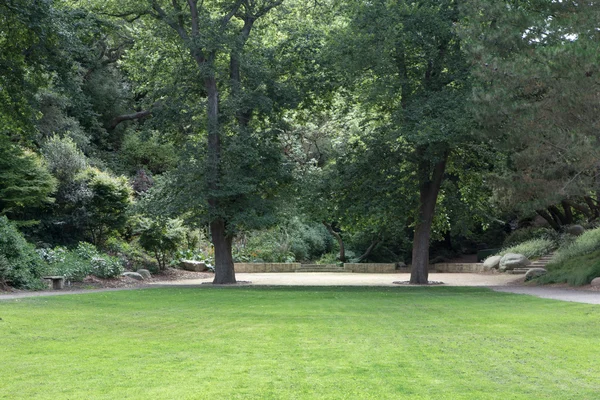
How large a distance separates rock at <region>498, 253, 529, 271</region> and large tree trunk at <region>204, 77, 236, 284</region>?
12.7 meters

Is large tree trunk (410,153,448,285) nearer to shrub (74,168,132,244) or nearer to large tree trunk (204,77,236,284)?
large tree trunk (204,77,236,284)

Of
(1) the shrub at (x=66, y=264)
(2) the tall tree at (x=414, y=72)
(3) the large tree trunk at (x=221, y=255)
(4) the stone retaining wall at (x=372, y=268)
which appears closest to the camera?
(2) the tall tree at (x=414, y=72)

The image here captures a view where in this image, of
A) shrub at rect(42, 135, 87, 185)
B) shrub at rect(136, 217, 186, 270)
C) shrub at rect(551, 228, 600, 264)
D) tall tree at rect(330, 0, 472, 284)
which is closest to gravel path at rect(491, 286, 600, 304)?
tall tree at rect(330, 0, 472, 284)

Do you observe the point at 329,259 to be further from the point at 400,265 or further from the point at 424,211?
the point at 424,211

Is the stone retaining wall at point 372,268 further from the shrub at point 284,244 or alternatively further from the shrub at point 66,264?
the shrub at point 66,264

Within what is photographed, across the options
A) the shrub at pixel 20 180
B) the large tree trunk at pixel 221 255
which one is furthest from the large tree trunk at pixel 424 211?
the shrub at pixel 20 180

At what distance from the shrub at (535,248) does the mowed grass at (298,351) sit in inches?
689

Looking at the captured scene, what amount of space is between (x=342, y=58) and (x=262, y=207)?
5.29m

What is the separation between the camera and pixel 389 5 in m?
21.2

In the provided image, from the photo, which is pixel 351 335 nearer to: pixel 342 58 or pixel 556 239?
pixel 342 58

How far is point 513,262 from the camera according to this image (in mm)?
29609

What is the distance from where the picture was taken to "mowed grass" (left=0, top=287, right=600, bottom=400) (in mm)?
6496

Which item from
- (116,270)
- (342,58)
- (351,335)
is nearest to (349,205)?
(342,58)

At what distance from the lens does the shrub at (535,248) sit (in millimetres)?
31172
